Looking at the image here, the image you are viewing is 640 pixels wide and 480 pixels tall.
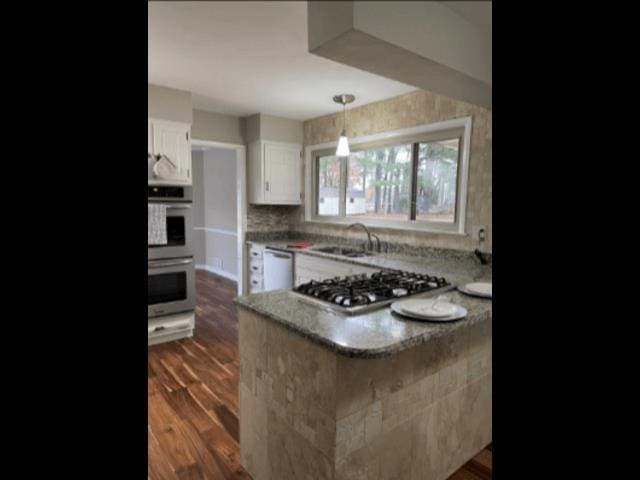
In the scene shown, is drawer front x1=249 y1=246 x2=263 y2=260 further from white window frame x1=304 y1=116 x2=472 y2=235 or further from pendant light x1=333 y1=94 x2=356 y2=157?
pendant light x1=333 y1=94 x2=356 y2=157

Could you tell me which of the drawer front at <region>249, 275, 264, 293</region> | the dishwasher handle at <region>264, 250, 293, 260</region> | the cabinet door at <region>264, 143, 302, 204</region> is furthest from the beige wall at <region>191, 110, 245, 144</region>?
the drawer front at <region>249, 275, 264, 293</region>

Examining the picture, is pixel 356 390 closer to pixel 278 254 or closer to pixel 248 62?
pixel 248 62

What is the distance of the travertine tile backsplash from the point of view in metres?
2.81

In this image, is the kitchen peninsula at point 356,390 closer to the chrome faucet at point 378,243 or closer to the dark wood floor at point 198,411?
the dark wood floor at point 198,411

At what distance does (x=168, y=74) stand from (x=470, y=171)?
2.53m

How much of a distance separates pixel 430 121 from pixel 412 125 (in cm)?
19

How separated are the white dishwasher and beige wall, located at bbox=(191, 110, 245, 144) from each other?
143cm

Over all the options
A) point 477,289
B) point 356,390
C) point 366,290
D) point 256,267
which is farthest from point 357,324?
point 256,267

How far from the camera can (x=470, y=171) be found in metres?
2.90

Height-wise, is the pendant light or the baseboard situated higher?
the pendant light

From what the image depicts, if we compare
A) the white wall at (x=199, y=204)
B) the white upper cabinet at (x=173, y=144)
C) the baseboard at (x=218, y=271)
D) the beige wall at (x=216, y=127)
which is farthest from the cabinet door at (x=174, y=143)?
the white wall at (x=199, y=204)

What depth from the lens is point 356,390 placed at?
1.28 metres
